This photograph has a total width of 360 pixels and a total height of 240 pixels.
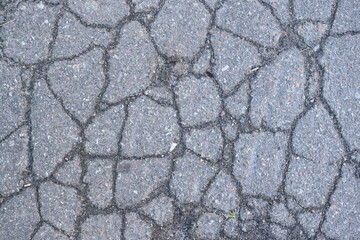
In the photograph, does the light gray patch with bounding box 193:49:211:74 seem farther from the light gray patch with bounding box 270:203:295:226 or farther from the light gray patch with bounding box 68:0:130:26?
the light gray patch with bounding box 270:203:295:226

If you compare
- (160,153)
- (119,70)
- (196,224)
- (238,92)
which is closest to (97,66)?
(119,70)

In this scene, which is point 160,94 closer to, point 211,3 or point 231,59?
point 231,59

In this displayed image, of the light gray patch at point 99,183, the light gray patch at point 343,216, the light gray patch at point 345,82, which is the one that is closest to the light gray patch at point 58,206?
the light gray patch at point 99,183

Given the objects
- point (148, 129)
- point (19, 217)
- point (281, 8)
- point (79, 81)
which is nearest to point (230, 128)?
point (148, 129)

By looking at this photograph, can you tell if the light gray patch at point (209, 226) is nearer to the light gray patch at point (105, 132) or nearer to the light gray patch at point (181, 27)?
the light gray patch at point (105, 132)

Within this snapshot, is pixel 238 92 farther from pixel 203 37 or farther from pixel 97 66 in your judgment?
pixel 97 66
